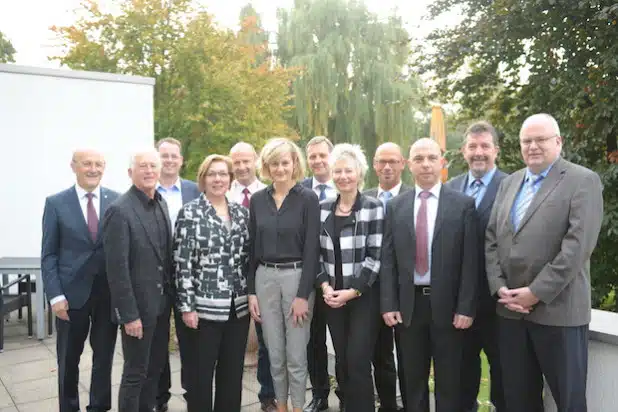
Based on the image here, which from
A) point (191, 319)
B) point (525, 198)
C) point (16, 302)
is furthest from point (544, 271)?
point (16, 302)

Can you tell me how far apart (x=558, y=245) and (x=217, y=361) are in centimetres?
197

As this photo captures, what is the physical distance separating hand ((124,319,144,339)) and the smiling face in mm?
2182

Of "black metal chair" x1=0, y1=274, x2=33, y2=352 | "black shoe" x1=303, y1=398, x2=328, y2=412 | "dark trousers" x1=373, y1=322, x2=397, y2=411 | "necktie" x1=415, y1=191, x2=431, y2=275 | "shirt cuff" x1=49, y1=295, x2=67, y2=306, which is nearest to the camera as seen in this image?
"necktie" x1=415, y1=191, x2=431, y2=275

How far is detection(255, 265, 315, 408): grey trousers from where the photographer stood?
3014 mm

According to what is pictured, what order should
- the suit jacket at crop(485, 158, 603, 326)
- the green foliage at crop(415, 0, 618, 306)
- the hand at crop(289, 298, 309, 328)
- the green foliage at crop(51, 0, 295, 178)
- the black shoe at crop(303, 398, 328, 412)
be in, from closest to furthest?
1. the suit jacket at crop(485, 158, 603, 326)
2. the hand at crop(289, 298, 309, 328)
3. the black shoe at crop(303, 398, 328, 412)
4. the green foliage at crop(415, 0, 618, 306)
5. the green foliage at crop(51, 0, 295, 178)

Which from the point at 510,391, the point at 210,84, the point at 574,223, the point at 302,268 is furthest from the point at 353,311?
the point at 210,84

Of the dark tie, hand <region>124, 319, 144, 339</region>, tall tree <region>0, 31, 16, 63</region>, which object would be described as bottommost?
hand <region>124, 319, 144, 339</region>

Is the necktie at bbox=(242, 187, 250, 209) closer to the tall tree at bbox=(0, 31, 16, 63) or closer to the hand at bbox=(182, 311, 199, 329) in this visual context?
the hand at bbox=(182, 311, 199, 329)

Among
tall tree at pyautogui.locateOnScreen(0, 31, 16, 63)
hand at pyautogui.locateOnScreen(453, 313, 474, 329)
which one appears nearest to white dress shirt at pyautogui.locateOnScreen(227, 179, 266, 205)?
hand at pyautogui.locateOnScreen(453, 313, 474, 329)

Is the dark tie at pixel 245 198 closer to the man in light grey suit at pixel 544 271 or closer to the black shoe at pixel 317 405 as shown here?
the black shoe at pixel 317 405

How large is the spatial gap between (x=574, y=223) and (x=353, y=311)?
4.10 ft

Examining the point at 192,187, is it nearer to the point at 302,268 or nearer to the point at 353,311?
the point at 302,268

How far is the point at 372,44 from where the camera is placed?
17031 millimetres

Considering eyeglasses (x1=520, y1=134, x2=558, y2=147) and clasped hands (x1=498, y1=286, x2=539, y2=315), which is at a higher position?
eyeglasses (x1=520, y1=134, x2=558, y2=147)
